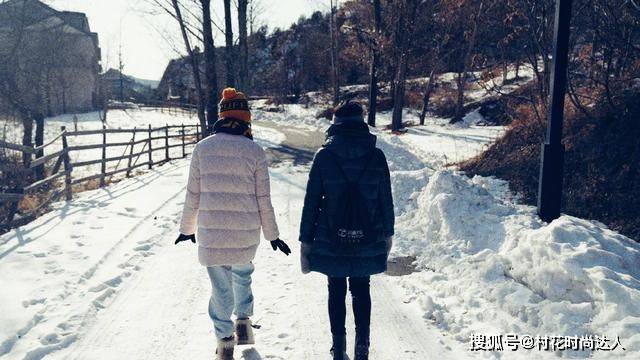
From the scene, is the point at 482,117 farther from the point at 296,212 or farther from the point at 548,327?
the point at 548,327

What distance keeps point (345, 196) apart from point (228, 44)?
759 inches

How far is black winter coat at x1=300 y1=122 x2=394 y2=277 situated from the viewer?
312cm

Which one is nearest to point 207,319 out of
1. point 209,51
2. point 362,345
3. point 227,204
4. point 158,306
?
point 158,306

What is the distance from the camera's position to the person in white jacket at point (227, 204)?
3.31 metres

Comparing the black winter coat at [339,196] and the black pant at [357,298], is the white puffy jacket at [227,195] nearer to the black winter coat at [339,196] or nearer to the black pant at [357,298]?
the black winter coat at [339,196]

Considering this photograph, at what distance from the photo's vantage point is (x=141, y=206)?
9.06 metres

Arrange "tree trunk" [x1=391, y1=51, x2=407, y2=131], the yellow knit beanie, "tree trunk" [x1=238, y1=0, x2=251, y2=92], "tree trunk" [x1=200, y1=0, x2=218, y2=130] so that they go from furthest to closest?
"tree trunk" [x1=238, y1=0, x2=251, y2=92] < "tree trunk" [x1=391, y1=51, x2=407, y2=131] < "tree trunk" [x1=200, y1=0, x2=218, y2=130] < the yellow knit beanie

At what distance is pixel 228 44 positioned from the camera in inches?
817

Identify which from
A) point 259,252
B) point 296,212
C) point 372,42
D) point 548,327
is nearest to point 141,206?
point 296,212

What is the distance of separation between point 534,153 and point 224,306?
24.4ft

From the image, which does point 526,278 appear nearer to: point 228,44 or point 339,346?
point 339,346

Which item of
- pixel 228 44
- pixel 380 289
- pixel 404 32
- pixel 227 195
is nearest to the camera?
pixel 227 195

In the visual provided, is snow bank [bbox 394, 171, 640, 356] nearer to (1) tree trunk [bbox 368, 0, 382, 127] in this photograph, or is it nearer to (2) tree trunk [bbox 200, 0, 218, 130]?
Result: (2) tree trunk [bbox 200, 0, 218, 130]

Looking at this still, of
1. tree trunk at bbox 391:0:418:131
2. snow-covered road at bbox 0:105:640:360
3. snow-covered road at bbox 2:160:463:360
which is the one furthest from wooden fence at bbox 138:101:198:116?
snow-covered road at bbox 0:105:640:360
